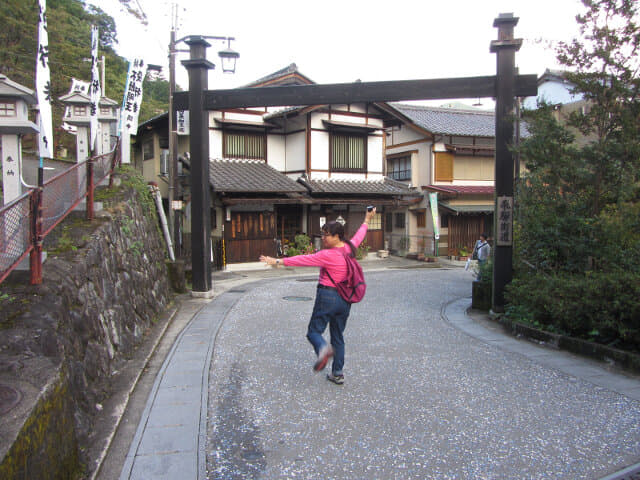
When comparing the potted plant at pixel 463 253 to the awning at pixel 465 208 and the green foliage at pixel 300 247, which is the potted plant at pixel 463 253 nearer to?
the awning at pixel 465 208

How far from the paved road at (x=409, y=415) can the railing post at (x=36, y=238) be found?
2.31 meters

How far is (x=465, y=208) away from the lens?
25562mm

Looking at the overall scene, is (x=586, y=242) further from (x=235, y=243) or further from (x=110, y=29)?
(x=110, y=29)

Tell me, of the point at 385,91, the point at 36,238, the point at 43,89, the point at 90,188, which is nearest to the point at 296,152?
the point at 385,91

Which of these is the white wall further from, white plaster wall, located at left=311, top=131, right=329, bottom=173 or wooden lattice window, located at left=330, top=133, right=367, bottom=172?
wooden lattice window, located at left=330, top=133, right=367, bottom=172

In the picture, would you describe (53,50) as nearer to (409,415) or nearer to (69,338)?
(69,338)

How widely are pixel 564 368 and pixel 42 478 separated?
6.23m

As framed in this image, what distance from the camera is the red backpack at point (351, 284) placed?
18.5 ft

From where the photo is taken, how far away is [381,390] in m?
5.72

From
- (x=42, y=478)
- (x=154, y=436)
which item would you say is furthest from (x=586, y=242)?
(x=42, y=478)

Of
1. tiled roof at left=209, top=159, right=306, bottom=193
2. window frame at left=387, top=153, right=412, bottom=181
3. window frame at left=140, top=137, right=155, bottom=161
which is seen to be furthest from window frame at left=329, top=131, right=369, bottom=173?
window frame at left=140, top=137, right=155, bottom=161

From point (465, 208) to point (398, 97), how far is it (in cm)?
1677

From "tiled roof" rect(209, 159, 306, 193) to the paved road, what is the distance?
1139 centimetres

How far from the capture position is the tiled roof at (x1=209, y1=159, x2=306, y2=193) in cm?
1905
